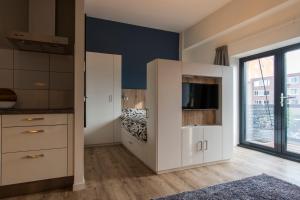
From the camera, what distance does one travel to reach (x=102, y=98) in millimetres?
3967

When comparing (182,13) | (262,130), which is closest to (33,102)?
(182,13)

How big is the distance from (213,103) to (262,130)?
1.63 meters

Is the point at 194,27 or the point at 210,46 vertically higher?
the point at 194,27

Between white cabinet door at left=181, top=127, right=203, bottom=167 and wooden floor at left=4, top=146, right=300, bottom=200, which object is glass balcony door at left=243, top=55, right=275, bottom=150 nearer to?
wooden floor at left=4, top=146, right=300, bottom=200

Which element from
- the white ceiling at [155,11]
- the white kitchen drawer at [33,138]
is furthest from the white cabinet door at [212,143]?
the white ceiling at [155,11]

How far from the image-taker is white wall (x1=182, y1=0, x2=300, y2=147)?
9.24 feet

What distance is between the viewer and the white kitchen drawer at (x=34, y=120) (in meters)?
1.81

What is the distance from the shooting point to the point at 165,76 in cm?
248

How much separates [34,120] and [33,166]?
1.55 feet

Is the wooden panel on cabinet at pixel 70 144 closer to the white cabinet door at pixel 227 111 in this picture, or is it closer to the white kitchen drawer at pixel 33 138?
the white kitchen drawer at pixel 33 138

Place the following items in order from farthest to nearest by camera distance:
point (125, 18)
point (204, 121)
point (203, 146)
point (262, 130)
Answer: point (125, 18)
point (262, 130)
point (204, 121)
point (203, 146)

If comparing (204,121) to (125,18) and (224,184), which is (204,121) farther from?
(125,18)

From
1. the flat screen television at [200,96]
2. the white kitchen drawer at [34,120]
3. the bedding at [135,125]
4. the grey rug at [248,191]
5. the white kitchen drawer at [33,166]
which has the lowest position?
the grey rug at [248,191]

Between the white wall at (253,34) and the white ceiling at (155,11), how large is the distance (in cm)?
26
